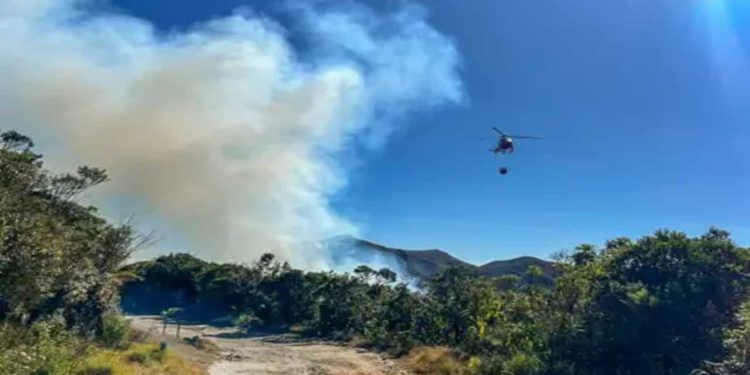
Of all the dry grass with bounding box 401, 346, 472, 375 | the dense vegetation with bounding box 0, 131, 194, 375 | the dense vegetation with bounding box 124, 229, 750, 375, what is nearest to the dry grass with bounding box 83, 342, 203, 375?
the dense vegetation with bounding box 0, 131, 194, 375

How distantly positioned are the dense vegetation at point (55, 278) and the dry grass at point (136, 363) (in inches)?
2.5

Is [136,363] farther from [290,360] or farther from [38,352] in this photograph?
[290,360]

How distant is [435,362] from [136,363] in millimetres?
11797

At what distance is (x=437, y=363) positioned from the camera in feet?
73.0

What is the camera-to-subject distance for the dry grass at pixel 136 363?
13.9 m

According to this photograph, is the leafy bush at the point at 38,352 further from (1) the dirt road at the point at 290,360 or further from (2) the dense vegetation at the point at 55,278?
(1) the dirt road at the point at 290,360

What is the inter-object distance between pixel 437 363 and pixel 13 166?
17131 mm

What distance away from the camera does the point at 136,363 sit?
17.3 metres

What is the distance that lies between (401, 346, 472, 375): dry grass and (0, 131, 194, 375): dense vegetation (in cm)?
953

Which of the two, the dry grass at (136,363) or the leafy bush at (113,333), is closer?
the dry grass at (136,363)

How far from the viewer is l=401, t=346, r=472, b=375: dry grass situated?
20.5 metres

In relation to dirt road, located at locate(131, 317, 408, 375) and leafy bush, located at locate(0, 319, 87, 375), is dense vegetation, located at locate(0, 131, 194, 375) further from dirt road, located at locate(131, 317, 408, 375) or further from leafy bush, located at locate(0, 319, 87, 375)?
dirt road, located at locate(131, 317, 408, 375)

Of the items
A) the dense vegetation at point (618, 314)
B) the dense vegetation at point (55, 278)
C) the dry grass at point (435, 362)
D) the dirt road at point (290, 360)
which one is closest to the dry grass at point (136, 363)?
the dense vegetation at point (55, 278)

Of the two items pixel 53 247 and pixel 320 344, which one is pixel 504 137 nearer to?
pixel 53 247
